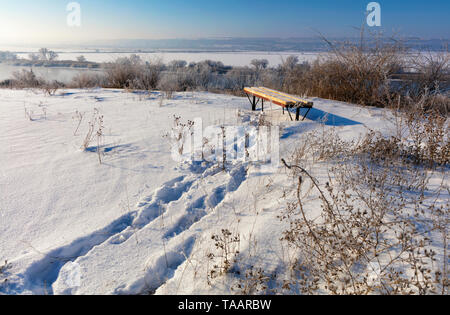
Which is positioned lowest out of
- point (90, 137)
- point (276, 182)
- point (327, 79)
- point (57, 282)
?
point (57, 282)

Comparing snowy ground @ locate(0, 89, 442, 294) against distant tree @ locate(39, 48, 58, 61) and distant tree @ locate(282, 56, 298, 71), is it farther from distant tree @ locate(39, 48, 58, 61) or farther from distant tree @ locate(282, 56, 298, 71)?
distant tree @ locate(39, 48, 58, 61)

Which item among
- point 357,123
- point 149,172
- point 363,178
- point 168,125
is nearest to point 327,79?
point 357,123

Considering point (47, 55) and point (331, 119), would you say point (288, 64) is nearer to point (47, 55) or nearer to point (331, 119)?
point (331, 119)

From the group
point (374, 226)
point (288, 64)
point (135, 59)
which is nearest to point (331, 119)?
point (374, 226)

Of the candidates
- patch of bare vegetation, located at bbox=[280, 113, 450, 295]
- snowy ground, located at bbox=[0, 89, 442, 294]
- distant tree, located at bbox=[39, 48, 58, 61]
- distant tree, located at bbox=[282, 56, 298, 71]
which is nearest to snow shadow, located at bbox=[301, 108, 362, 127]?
snowy ground, located at bbox=[0, 89, 442, 294]

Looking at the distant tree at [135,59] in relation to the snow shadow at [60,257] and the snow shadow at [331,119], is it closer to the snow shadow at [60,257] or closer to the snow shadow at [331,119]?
the snow shadow at [331,119]

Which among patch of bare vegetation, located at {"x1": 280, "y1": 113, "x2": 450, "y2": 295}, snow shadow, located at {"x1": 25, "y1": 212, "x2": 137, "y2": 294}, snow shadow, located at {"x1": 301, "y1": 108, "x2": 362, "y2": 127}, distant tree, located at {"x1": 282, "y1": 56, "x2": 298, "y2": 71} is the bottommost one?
snow shadow, located at {"x1": 25, "y1": 212, "x2": 137, "y2": 294}

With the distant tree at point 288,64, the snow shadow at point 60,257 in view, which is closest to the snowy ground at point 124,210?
the snow shadow at point 60,257

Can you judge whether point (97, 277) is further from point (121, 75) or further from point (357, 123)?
point (121, 75)
